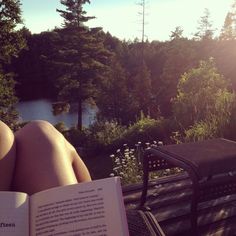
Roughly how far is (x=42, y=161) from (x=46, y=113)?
38.3m

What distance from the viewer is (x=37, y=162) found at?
5.04ft

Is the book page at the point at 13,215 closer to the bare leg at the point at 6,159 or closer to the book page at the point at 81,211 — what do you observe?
the book page at the point at 81,211

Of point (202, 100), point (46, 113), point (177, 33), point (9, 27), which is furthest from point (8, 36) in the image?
point (46, 113)

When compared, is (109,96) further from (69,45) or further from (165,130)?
(165,130)

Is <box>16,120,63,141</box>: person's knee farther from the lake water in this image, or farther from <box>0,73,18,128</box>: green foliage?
the lake water

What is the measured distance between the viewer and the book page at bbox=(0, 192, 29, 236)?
3.54 ft

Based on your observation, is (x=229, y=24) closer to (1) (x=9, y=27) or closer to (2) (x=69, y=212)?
(1) (x=9, y=27)

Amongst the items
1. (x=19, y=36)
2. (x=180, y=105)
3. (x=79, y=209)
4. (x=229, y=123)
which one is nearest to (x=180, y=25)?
(x=19, y=36)

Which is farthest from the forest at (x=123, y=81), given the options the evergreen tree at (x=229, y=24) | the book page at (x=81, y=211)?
the book page at (x=81, y=211)

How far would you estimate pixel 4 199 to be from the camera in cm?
111

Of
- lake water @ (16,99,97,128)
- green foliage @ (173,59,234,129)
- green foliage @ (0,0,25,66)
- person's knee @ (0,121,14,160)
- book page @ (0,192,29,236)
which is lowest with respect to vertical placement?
lake water @ (16,99,97,128)

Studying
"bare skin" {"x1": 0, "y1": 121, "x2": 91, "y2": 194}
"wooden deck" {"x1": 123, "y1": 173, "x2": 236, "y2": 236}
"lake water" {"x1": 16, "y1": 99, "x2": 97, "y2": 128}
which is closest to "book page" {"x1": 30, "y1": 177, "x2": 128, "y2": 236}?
"bare skin" {"x1": 0, "y1": 121, "x2": 91, "y2": 194}

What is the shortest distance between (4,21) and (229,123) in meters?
14.1

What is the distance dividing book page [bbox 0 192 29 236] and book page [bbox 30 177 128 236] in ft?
0.08
